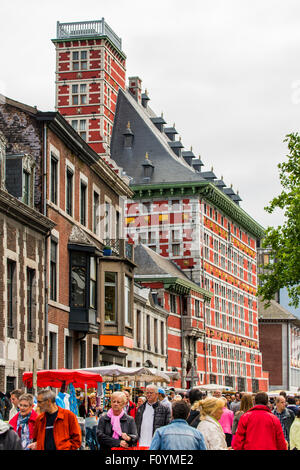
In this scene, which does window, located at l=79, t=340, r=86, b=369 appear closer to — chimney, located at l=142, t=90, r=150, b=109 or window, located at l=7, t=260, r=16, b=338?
window, located at l=7, t=260, r=16, b=338

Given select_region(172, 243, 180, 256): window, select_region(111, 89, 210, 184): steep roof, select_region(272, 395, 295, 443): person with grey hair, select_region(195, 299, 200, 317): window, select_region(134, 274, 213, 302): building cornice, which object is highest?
select_region(111, 89, 210, 184): steep roof

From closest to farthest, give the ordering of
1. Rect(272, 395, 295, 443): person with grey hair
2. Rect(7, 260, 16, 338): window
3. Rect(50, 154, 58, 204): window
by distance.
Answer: Rect(272, 395, 295, 443): person with grey hair, Rect(7, 260, 16, 338): window, Rect(50, 154, 58, 204): window

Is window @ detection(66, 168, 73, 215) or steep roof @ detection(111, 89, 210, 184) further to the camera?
steep roof @ detection(111, 89, 210, 184)

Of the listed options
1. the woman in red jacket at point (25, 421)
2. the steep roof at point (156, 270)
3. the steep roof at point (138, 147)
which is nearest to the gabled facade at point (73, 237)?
the woman in red jacket at point (25, 421)

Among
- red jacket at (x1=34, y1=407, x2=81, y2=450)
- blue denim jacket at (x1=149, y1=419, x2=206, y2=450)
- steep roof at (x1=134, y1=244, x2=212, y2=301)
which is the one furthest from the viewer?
steep roof at (x1=134, y1=244, x2=212, y2=301)

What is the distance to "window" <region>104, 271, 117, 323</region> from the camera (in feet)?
134

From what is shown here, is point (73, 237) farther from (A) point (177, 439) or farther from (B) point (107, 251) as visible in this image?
(A) point (177, 439)

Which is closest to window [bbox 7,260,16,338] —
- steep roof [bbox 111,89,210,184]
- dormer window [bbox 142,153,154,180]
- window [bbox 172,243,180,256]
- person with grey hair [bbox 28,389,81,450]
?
person with grey hair [bbox 28,389,81,450]

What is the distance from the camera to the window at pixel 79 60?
81.1 m

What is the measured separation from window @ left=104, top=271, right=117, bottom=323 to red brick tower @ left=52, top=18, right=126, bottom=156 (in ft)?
135

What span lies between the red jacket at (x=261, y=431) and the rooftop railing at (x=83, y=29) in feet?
233

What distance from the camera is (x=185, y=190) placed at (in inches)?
3278

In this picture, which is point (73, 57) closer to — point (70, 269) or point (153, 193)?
point (153, 193)

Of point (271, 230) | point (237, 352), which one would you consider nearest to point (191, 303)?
point (237, 352)
